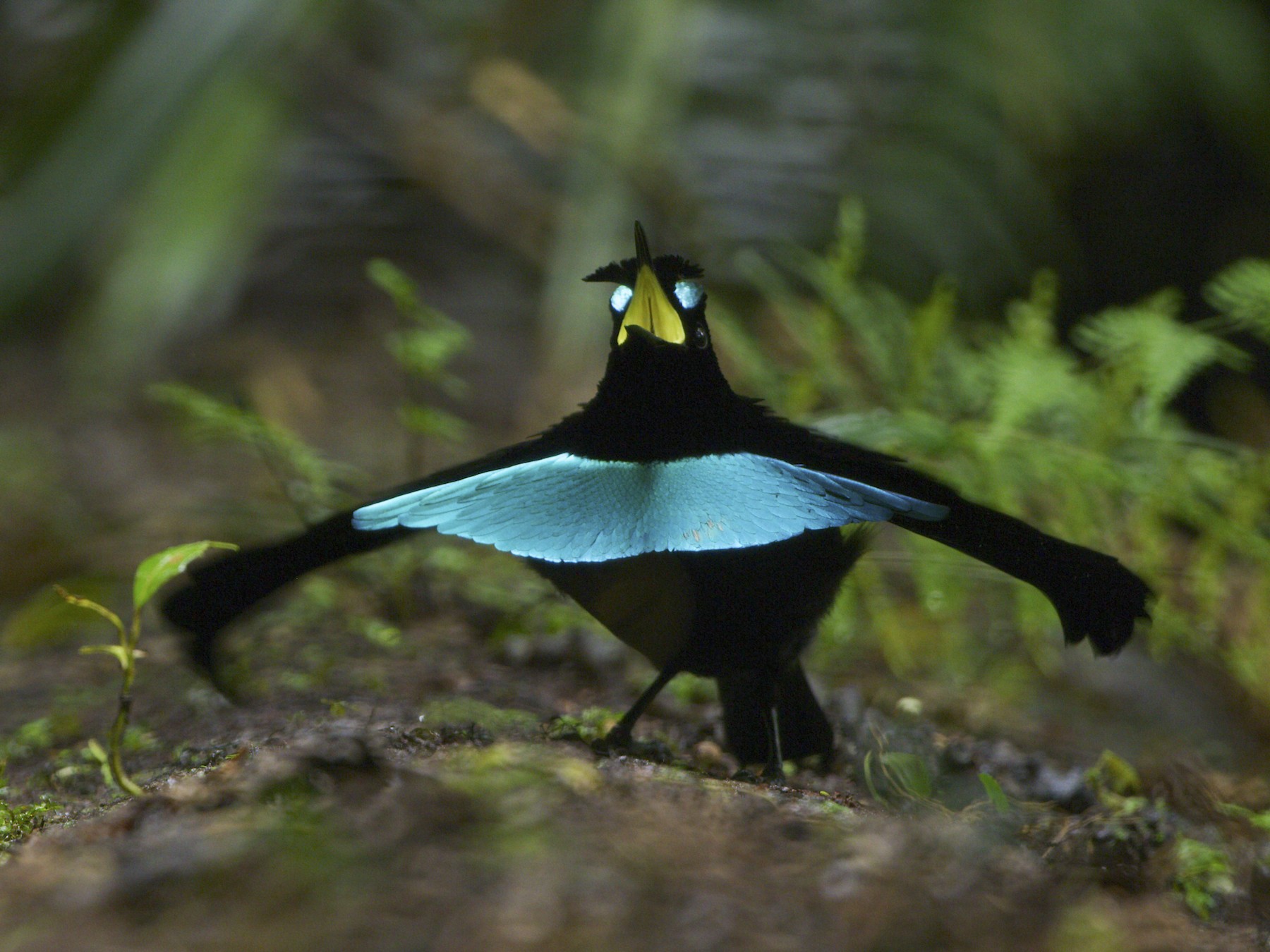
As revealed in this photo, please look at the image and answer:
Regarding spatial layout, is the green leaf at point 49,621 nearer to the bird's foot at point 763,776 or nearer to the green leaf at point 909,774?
the bird's foot at point 763,776

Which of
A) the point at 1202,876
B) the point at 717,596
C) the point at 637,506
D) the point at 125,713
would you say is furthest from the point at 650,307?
the point at 1202,876

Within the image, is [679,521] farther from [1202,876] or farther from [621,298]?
[1202,876]

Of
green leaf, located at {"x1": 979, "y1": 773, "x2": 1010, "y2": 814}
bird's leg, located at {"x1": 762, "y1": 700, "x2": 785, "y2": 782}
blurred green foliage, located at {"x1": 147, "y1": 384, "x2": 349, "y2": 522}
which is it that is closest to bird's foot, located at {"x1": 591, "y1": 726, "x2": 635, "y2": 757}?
bird's leg, located at {"x1": 762, "y1": 700, "x2": 785, "y2": 782}

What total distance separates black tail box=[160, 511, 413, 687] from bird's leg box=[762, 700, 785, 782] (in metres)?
0.68

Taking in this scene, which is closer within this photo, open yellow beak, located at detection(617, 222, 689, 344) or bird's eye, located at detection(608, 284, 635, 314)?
open yellow beak, located at detection(617, 222, 689, 344)

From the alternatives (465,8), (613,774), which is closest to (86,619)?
(613,774)

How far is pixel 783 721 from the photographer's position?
1.99 metres

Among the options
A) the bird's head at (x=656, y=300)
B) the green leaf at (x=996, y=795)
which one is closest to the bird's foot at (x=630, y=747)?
the green leaf at (x=996, y=795)

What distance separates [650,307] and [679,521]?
32 centimetres

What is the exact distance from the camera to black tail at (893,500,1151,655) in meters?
1.50

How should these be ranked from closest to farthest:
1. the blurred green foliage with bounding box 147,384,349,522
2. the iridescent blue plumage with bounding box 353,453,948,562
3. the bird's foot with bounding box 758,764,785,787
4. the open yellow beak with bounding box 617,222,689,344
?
the iridescent blue plumage with bounding box 353,453,948,562
the open yellow beak with bounding box 617,222,689,344
the bird's foot with bounding box 758,764,785,787
the blurred green foliage with bounding box 147,384,349,522

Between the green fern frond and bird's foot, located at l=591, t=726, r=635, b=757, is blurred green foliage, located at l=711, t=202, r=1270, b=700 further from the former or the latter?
bird's foot, located at l=591, t=726, r=635, b=757

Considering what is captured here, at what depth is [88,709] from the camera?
2.19 metres

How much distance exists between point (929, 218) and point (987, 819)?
3.39 meters
